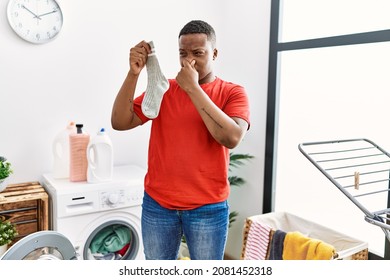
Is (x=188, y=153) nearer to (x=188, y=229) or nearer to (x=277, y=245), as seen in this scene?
(x=188, y=229)

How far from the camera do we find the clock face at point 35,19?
2162 millimetres

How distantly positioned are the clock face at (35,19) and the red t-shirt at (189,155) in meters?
1.31

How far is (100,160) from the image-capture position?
7.04ft

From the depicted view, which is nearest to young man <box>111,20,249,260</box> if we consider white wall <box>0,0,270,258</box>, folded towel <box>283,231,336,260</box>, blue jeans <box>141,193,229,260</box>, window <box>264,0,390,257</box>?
blue jeans <box>141,193,229,260</box>

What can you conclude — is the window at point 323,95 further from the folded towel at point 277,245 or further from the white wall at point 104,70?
the folded towel at point 277,245

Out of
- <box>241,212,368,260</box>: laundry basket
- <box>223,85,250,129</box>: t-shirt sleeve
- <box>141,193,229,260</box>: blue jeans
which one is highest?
<box>223,85,250,129</box>: t-shirt sleeve

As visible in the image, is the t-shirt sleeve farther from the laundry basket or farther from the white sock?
the laundry basket

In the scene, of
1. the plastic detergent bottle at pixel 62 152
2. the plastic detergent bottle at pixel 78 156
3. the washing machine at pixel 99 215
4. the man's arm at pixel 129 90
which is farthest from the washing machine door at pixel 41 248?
the plastic detergent bottle at pixel 62 152

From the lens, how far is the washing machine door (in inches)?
39.0

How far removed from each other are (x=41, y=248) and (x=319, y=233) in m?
1.65

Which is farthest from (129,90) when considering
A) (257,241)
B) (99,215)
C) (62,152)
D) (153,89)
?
(257,241)

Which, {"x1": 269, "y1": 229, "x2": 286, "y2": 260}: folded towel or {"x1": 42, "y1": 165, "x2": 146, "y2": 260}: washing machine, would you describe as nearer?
{"x1": 42, "y1": 165, "x2": 146, "y2": 260}: washing machine

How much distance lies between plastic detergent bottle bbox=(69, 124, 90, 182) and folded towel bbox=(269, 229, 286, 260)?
1126 millimetres
